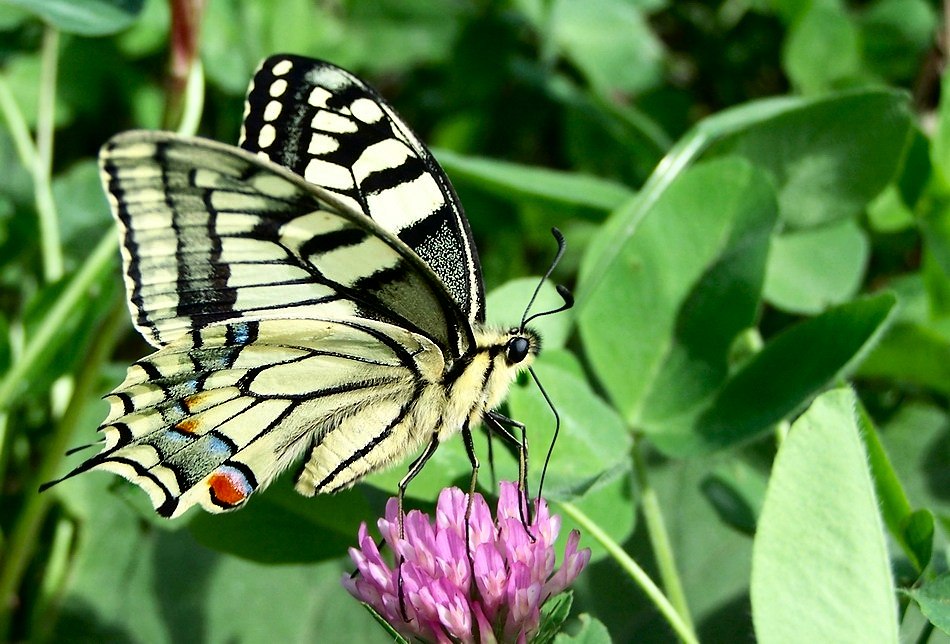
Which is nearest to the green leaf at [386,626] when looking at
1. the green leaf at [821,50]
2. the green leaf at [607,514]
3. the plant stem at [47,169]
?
the green leaf at [607,514]

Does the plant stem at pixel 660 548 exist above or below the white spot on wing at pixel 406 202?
below

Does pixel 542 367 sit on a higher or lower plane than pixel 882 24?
lower

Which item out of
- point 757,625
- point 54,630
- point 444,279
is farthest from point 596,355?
point 54,630

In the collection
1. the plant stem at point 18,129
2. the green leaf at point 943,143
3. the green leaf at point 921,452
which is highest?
the green leaf at point 943,143

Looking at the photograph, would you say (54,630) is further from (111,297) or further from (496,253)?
(496,253)

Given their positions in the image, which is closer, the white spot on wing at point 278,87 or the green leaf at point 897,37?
the white spot on wing at point 278,87

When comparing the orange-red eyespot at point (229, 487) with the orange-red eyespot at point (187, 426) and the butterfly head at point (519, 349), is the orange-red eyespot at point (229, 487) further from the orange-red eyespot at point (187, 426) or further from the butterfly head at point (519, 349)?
the butterfly head at point (519, 349)

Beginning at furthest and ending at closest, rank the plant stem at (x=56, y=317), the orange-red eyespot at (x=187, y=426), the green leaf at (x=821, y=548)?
1. the plant stem at (x=56, y=317)
2. the orange-red eyespot at (x=187, y=426)
3. the green leaf at (x=821, y=548)
